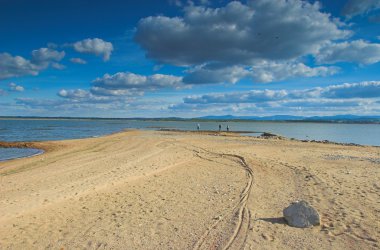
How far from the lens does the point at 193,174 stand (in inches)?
645

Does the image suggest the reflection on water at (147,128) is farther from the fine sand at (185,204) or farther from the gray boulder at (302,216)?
the gray boulder at (302,216)

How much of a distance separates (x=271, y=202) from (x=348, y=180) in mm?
5255

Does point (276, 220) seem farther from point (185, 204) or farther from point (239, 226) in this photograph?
point (185, 204)

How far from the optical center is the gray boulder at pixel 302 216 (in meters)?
8.66

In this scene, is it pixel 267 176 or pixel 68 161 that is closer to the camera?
pixel 267 176

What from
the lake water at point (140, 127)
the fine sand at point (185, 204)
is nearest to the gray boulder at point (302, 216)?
the fine sand at point (185, 204)

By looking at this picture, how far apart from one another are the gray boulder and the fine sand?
0.68 ft

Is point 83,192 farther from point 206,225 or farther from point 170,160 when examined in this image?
point 170,160

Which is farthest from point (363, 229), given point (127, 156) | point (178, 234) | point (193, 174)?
point (127, 156)

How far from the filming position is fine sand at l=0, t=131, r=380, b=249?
8118 mm

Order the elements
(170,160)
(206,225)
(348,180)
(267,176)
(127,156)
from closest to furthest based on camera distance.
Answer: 1. (206,225)
2. (348,180)
3. (267,176)
4. (170,160)
5. (127,156)

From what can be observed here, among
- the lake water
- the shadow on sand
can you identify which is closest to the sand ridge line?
the shadow on sand

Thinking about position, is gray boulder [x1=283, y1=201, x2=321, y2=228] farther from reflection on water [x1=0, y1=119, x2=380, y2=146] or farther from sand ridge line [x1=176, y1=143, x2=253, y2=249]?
reflection on water [x1=0, y1=119, x2=380, y2=146]

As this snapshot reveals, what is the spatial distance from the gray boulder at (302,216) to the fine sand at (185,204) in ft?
Answer: 0.68
